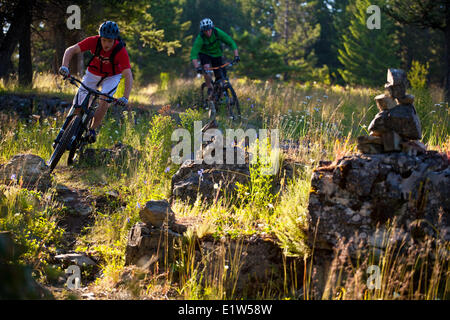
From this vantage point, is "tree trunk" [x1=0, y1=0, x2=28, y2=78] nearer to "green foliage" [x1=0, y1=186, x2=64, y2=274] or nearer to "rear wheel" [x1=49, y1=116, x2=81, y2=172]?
"rear wheel" [x1=49, y1=116, x2=81, y2=172]

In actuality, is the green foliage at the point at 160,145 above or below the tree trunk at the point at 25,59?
below

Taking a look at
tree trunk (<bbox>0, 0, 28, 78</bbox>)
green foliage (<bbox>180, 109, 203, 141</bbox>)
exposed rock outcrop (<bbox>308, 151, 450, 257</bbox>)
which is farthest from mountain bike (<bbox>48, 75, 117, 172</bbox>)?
tree trunk (<bbox>0, 0, 28, 78</bbox>)

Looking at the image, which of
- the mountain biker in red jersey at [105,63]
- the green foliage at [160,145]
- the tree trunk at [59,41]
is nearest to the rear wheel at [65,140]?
the mountain biker in red jersey at [105,63]

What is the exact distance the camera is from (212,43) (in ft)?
34.4

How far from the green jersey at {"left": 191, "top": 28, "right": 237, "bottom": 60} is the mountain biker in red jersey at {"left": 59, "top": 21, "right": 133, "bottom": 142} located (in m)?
3.84

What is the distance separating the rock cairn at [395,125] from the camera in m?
3.70

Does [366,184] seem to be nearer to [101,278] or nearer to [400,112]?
[400,112]

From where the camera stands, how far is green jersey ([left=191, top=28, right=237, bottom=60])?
404 inches

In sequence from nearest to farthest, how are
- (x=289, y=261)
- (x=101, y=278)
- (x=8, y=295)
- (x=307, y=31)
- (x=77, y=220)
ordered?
(x=8, y=295)
(x=289, y=261)
(x=101, y=278)
(x=77, y=220)
(x=307, y=31)

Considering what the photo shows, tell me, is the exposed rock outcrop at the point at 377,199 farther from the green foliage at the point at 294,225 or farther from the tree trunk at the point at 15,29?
the tree trunk at the point at 15,29

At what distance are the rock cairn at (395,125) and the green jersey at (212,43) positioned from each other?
22.2ft

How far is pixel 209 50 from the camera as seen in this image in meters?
10.6

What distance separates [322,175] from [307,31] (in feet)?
138
